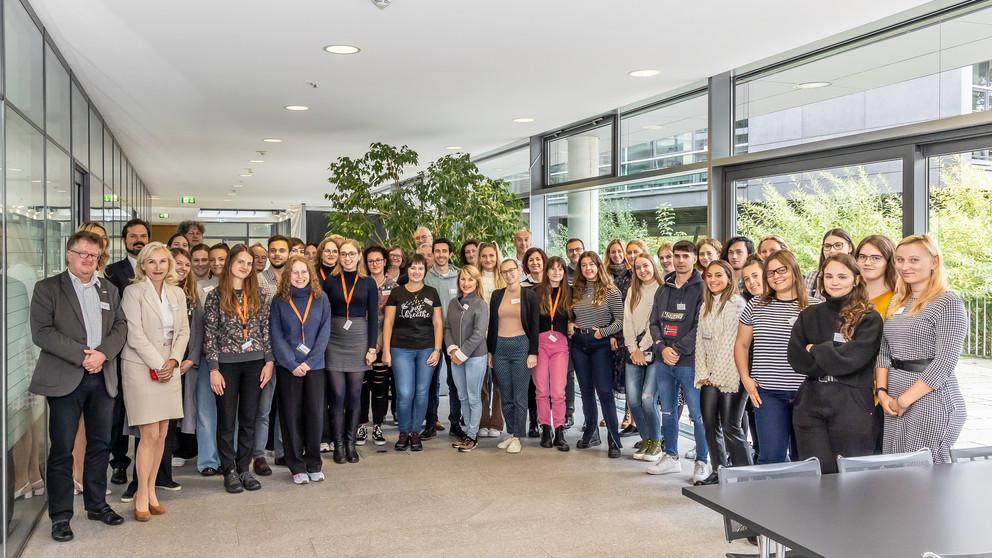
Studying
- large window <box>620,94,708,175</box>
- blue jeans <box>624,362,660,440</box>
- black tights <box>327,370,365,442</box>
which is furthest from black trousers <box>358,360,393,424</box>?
large window <box>620,94,708,175</box>

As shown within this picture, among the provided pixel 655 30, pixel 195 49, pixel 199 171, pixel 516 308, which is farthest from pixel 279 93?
pixel 199 171

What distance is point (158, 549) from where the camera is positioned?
4.23 metres

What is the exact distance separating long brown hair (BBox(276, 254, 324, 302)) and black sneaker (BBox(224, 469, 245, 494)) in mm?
1203

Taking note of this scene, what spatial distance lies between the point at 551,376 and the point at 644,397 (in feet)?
2.80

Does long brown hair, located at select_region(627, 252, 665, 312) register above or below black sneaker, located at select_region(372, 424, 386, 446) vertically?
above

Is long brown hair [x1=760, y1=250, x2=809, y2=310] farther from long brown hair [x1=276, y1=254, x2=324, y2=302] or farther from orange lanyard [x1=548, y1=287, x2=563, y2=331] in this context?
long brown hair [x1=276, y1=254, x2=324, y2=302]

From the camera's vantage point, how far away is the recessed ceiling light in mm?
5273

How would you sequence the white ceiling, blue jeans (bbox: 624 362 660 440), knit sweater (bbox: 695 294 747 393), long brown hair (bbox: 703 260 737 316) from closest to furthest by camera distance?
the white ceiling < knit sweater (bbox: 695 294 747 393) < long brown hair (bbox: 703 260 737 316) < blue jeans (bbox: 624 362 660 440)

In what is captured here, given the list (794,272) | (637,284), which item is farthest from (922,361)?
(637,284)

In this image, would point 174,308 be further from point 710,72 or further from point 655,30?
point 710,72

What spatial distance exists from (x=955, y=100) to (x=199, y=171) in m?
11.3

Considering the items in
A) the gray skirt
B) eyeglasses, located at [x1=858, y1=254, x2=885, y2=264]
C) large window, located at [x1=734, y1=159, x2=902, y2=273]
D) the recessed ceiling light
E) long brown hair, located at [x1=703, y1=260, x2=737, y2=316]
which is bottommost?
the gray skirt

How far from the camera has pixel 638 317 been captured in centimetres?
591

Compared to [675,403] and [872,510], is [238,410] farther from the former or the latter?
[872,510]
